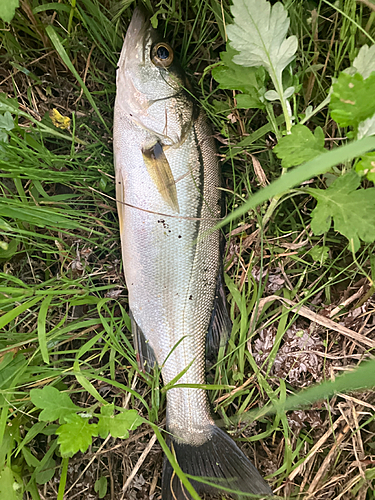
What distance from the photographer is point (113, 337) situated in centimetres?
170

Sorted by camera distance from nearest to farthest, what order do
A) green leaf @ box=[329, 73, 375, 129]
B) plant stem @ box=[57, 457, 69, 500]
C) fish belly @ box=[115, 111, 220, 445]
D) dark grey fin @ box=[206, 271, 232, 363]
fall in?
green leaf @ box=[329, 73, 375, 129] → plant stem @ box=[57, 457, 69, 500] → fish belly @ box=[115, 111, 220, 445] → dark grey fin @ box=[206, 271, 232, 363]

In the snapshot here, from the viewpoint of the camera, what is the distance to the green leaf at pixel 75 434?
1.28 m

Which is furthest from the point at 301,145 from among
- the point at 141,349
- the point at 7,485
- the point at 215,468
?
the point at 7,485

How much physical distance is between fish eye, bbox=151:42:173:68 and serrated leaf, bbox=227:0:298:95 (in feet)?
1.23

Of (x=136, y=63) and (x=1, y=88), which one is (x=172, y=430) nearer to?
(x=136, y=63)

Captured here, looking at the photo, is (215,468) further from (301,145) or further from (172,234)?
(301,145)

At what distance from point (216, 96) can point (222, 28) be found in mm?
316

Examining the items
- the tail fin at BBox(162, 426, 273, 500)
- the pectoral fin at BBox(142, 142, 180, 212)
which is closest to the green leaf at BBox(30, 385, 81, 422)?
the tail fin at BBox(162, 426, 273, 500)

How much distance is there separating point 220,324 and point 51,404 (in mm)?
891

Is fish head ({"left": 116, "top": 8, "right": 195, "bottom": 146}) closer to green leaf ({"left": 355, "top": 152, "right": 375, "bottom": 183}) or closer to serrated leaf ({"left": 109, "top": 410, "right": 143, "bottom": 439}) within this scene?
green leaf ({"left": 355, "top": 152, "right": 375, "bottom": 183})

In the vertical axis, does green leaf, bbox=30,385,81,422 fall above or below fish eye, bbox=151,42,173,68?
below

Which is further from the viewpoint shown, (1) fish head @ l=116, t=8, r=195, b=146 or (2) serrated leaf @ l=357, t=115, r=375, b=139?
(1) fish head @ l=116, t=8, r=195, b=146

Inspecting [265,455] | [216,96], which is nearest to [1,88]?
[216,96]

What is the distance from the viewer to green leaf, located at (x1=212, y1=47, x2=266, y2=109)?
4.93ft
